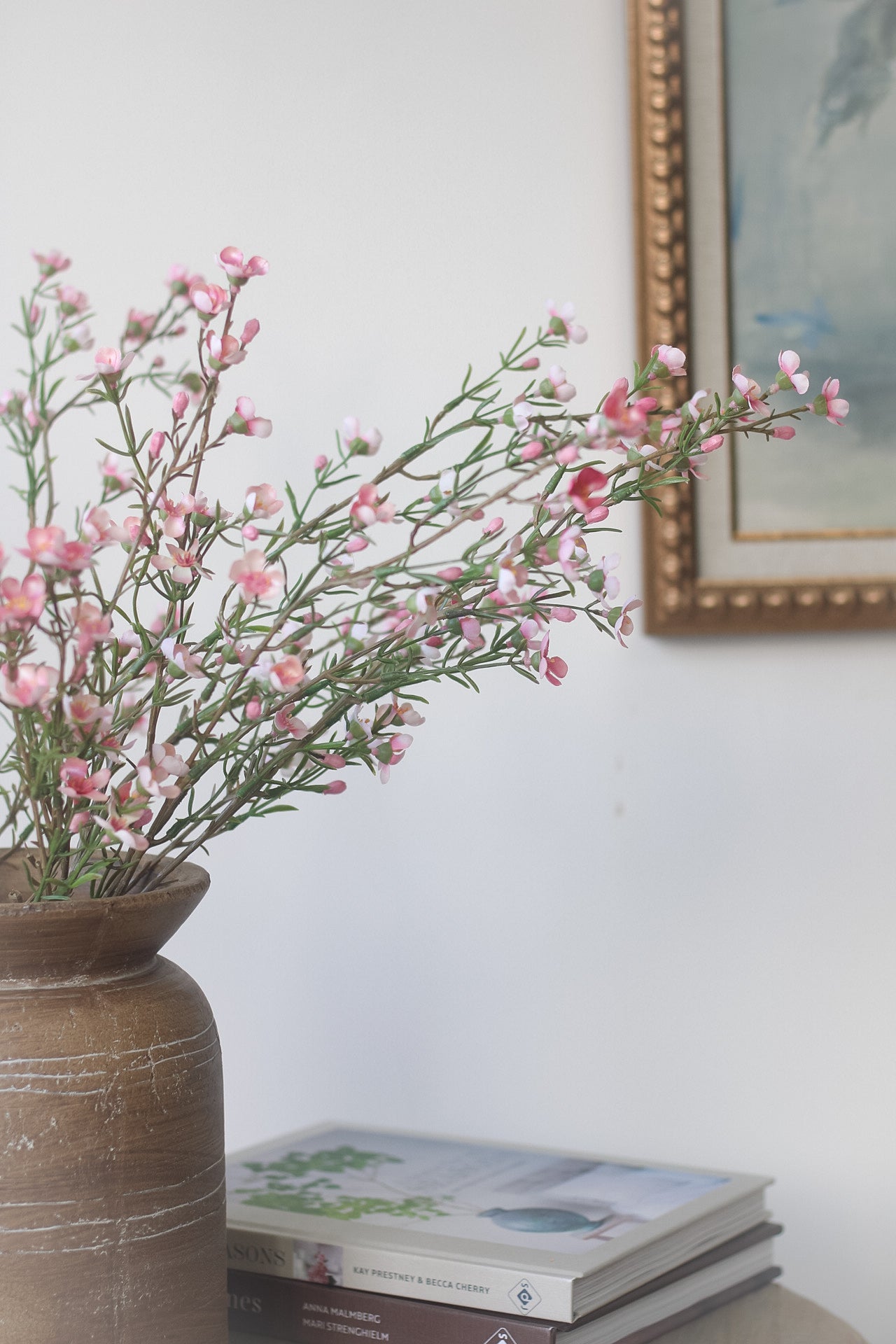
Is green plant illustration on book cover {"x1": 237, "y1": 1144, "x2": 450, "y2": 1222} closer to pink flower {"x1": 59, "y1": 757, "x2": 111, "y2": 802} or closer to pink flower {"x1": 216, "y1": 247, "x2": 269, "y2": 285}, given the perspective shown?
pink flower {"x1": 59, "y1": 757, "x2": 111, "y2": 802}

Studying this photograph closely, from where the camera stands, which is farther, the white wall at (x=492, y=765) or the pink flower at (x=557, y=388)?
the white wall at (x=492, y=765)

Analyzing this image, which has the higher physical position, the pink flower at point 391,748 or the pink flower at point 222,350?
the pink flower at point 222,350

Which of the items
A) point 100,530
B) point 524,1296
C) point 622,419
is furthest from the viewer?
point 524,1296

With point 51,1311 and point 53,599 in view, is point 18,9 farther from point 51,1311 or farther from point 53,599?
point 51,1311

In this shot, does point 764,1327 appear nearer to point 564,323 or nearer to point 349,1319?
point 349,1319

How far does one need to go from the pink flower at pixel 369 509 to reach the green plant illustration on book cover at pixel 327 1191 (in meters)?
0.45

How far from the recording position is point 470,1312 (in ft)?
2.33

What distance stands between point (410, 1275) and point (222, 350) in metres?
0.51

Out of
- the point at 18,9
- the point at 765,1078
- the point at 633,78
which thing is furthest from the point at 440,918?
the point at 18,9

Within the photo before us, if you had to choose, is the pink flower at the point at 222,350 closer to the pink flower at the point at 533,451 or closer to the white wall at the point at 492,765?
the pink flower at the point at 533,451

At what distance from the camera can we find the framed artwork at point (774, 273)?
0.98 metres

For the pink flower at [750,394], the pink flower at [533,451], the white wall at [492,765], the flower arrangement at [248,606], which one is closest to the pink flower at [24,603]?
the flower arrangement at [248,606]

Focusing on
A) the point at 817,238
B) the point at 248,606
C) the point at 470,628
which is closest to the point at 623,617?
the point at 470,628

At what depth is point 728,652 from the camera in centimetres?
102
